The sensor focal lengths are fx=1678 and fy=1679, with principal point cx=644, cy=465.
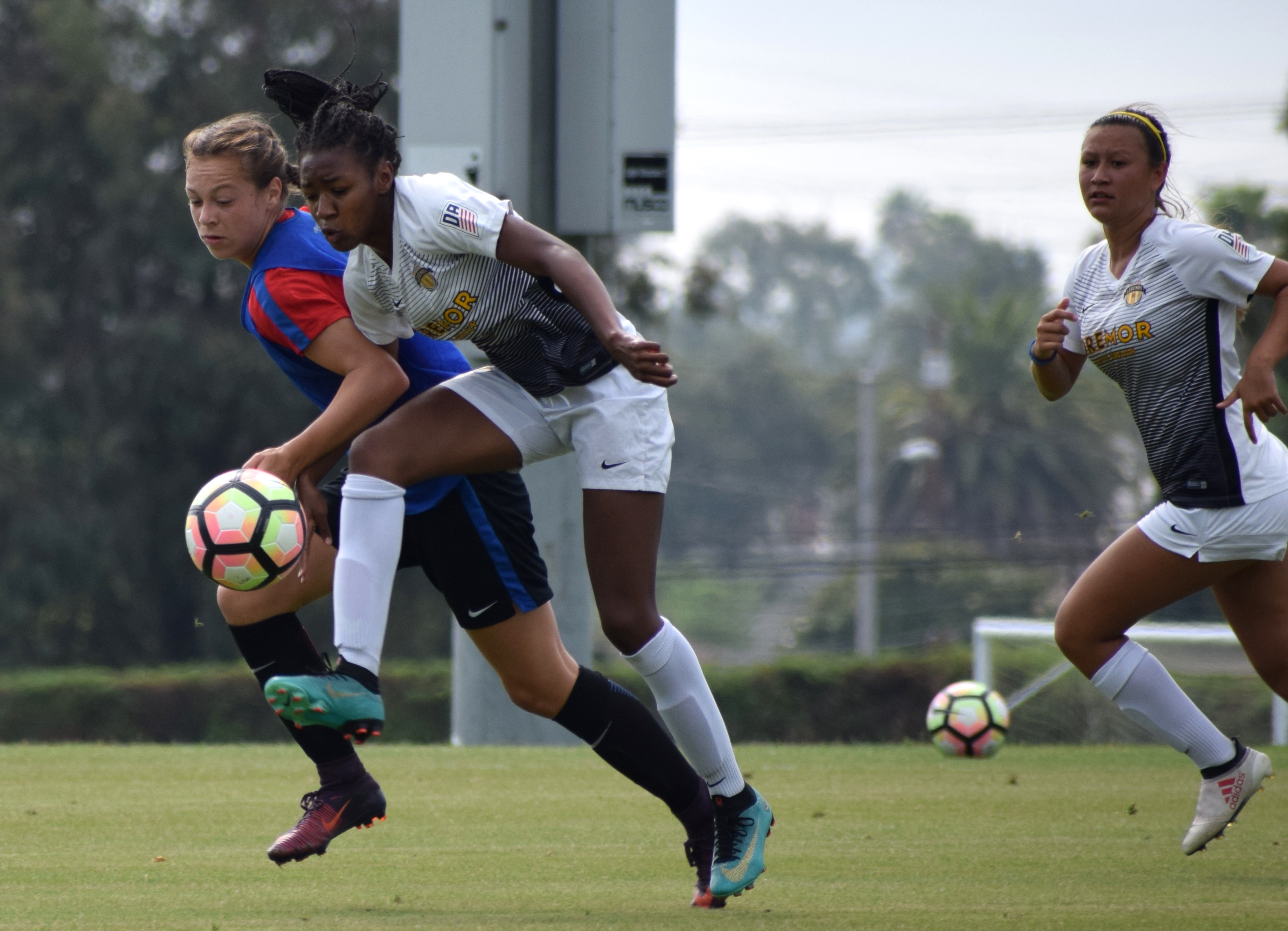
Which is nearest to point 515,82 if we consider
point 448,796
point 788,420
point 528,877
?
point 448,796

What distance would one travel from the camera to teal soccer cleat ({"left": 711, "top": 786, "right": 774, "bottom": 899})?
450 cm

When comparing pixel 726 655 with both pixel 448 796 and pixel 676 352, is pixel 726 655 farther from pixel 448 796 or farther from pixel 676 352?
pixel 448 796

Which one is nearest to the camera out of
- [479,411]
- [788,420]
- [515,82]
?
[479,411]

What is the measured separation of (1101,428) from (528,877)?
184 ft

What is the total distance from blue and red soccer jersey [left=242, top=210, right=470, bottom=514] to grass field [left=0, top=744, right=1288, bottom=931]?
3.83 feet

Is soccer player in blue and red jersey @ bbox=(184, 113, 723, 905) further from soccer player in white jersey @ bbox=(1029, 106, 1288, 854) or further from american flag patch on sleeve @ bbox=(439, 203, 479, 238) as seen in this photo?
soccer player in white jersey @ bbox=(1029, 106, 1288, 854)

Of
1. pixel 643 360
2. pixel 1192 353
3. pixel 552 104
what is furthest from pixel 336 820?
pixel 552 104

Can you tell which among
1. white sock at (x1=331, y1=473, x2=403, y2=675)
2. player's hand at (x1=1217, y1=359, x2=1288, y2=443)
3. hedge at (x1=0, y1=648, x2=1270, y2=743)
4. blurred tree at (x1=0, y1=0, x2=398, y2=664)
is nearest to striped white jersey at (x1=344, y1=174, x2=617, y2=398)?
white sock at (x1=331, y1=473, x2=403, y2=675)

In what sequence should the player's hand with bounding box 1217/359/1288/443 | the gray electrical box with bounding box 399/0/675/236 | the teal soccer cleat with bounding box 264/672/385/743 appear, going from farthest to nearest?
the gray electrical box with bounding box 399/0/675/236 < the player's hand with bounding box 1217/359/1288/443 < the teal soccer cleat with bounding box 264/672/385/743

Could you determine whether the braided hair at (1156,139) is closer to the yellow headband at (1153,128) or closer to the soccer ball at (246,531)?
the yellow headband at (1153,128)

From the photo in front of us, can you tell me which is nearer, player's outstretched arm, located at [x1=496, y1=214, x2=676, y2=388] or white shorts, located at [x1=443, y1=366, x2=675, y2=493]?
player's outstretched arm, located at [x1=496, y1=214, x2=676, y2=388]

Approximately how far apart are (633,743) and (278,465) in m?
1.26

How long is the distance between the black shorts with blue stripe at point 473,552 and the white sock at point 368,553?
344 millimetres

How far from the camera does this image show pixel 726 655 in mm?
65438
